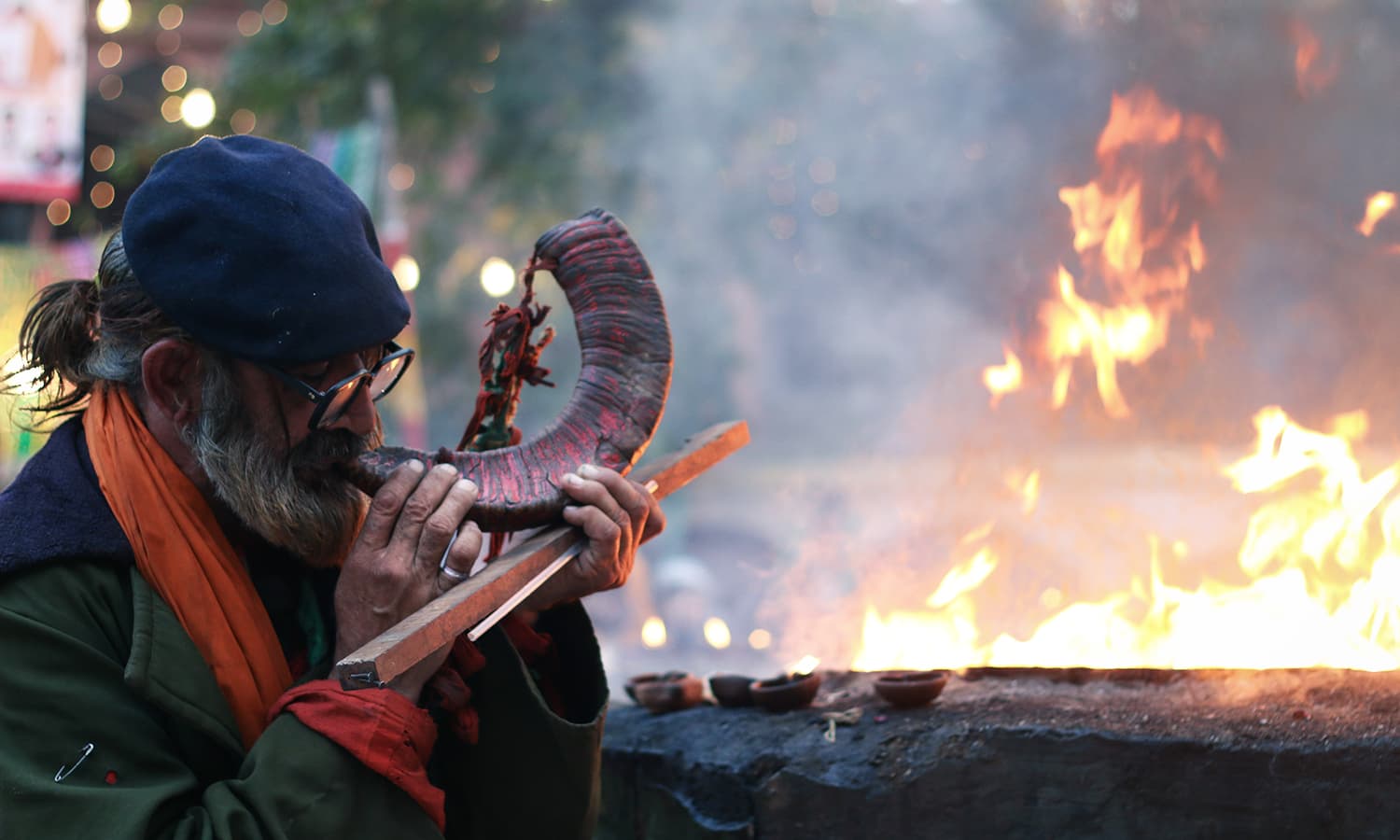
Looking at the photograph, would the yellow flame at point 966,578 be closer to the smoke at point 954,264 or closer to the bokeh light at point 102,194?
the smoke at point 954,264

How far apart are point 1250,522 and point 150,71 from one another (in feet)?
37.9

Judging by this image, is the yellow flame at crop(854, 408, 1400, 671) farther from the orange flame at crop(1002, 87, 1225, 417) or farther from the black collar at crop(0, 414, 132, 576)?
the black collar at crop(0, 414, 132, 576)

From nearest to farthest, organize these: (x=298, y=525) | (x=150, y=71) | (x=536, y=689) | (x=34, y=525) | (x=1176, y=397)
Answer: (x=34, y=525) < (x=298, y=525) < (x=536, y=689) < (x=1176, y=397) < (x=150, y=71)

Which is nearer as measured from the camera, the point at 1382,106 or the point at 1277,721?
the point at 1277,721

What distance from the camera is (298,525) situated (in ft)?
7.52

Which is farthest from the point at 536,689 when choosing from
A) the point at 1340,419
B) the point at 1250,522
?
the point at 1340,419

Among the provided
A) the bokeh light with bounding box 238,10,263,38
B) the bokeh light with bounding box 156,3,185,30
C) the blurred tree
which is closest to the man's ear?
the blurred tree

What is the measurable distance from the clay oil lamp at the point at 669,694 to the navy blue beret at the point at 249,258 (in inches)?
60.9

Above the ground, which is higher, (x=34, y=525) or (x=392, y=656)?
(x=34, y=525)

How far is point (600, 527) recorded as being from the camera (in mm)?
2379

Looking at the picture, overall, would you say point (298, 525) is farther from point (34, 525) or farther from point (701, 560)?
point (701, 560)

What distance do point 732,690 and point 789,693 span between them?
208 millimetres

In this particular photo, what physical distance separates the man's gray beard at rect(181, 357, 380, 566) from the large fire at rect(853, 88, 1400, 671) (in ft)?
6.91

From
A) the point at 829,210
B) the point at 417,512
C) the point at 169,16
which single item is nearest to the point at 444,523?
the point at 417,512
